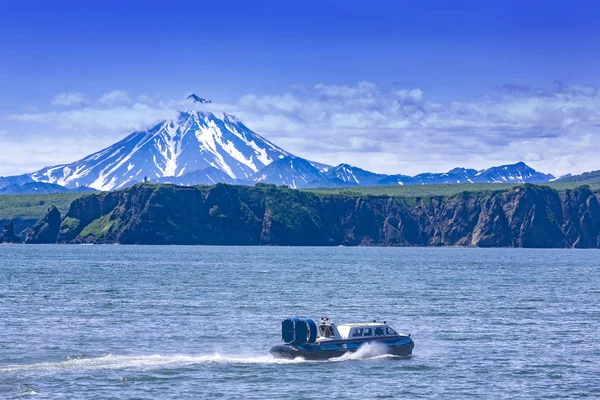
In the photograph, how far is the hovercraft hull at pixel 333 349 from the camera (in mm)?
58344

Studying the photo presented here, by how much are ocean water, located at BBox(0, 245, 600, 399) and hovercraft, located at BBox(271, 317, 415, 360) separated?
733 mm

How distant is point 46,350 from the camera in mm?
60625

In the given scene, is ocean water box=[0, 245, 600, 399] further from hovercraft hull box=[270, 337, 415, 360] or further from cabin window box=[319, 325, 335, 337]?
cabin window box=[319, 325, 335, 337]

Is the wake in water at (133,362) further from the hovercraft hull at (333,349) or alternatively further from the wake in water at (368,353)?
the wake in water at (368,353)

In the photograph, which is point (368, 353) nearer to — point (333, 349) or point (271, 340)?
point (333, 349)

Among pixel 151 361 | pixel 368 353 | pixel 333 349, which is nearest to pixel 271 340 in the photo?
pixel 333 349

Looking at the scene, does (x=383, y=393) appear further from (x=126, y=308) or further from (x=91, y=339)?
(x=126, y=308)

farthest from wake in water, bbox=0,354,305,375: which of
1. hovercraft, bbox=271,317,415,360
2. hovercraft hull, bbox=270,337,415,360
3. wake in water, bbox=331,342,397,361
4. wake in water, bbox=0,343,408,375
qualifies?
wake in water, bbox=331,342,397,361

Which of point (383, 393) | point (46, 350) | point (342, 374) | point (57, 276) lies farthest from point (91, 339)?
point (57, 276)

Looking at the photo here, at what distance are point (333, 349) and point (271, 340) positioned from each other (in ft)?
28.9

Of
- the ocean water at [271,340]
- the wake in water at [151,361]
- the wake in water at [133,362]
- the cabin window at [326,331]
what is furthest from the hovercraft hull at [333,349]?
the cabin window at [326,331]

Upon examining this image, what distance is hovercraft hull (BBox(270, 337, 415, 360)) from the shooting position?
58344mm

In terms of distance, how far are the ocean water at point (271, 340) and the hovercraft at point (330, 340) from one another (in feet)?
2.41

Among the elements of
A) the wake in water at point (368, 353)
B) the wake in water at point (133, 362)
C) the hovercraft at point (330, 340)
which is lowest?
the wake in water at point (133, 362)
